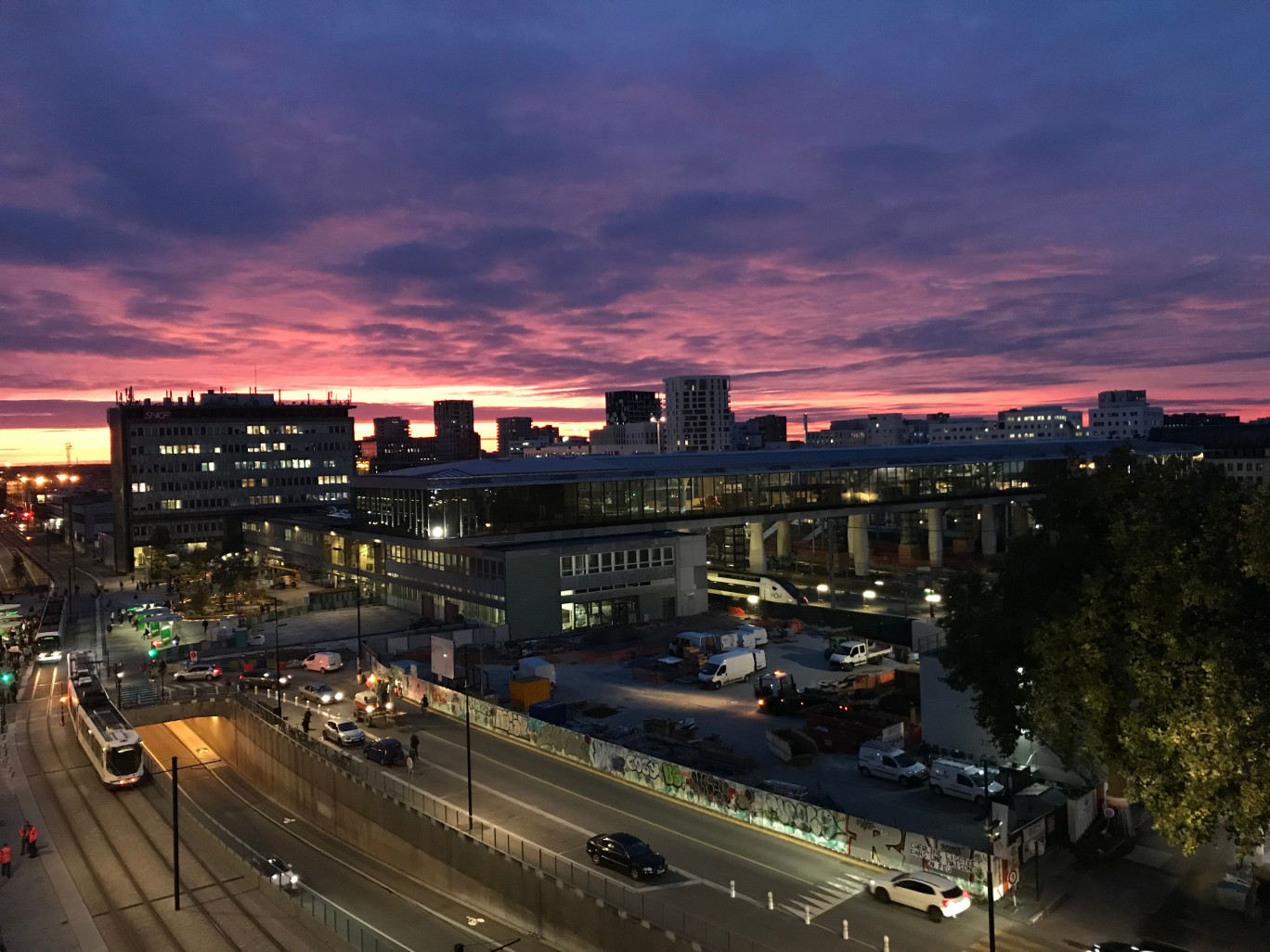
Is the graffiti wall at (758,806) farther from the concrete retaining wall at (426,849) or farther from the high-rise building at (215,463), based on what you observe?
the high-rise building at (215,463)

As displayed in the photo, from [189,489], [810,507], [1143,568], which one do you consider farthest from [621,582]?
[189,489]

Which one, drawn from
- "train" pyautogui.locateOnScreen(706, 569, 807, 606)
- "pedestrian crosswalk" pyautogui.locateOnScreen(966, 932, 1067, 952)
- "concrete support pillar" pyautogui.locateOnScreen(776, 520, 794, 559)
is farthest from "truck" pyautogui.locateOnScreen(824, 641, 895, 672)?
"concrete support pillar" pyautogui.locateOnScreen(776, 520, 794, 559)

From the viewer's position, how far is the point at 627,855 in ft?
86.9

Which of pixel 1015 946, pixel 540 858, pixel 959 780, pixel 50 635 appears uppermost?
pixel 50 635

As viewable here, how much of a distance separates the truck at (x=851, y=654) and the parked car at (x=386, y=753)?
2698 centimetres

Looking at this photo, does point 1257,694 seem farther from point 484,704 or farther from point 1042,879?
point 484,704

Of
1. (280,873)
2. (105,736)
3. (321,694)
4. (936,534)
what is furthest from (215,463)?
(280,873)

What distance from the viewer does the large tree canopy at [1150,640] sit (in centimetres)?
1920

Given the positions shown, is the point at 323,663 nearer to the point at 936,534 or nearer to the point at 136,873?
the point at 136,873

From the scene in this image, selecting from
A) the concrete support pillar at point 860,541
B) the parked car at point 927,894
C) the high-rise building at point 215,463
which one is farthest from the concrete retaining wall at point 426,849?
the high-rise building at point 215,463

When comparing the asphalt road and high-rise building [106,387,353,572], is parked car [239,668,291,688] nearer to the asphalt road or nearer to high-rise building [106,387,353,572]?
the asphalt road

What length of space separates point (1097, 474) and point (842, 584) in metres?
59.8

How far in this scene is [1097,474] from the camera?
1093 inches

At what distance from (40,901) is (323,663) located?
1057 inches
